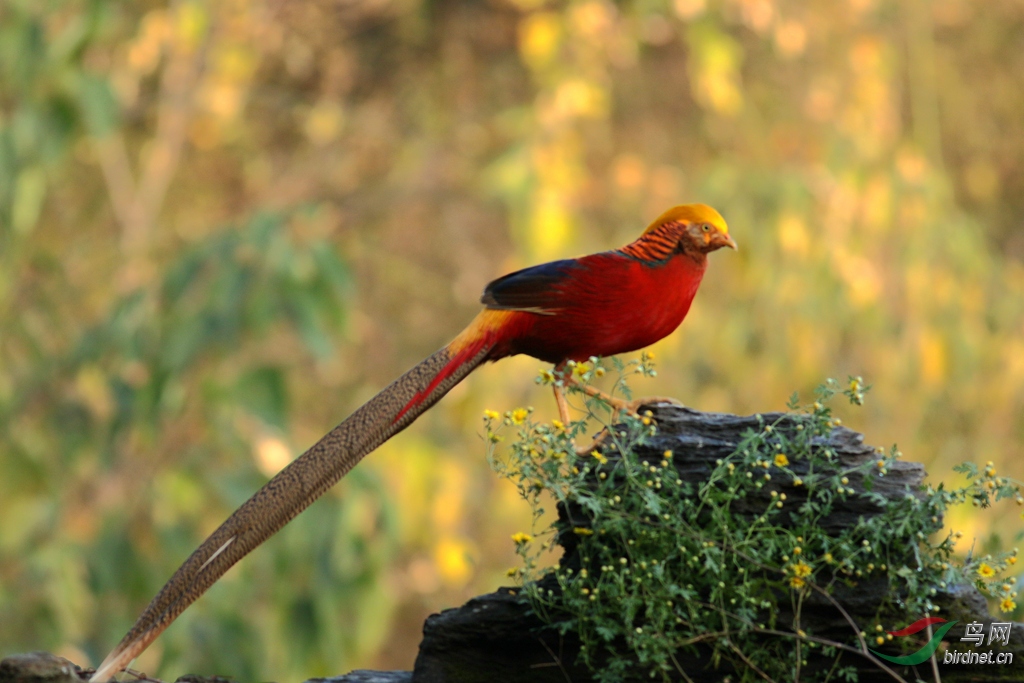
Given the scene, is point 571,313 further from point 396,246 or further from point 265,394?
point 396,246

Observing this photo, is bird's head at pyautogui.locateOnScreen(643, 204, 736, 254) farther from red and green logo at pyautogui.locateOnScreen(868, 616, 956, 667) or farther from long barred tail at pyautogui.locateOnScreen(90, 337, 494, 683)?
red and green logo at pyautogui.locateOnScreen(868, 616, 956, 667)

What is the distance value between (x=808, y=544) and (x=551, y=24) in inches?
220

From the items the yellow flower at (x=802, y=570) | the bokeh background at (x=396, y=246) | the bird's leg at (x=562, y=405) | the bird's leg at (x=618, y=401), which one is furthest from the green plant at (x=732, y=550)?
the bokeh background at (x=396, y=246)

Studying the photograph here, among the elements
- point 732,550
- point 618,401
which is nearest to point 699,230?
point 618,401

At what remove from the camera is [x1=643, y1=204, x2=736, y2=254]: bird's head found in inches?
A: 127

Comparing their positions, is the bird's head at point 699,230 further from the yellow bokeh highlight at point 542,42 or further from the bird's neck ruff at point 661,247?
the yellow bokeh highlight at point 542,42

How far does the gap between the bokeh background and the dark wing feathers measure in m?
2.17

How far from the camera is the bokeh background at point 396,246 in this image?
20.6 ft

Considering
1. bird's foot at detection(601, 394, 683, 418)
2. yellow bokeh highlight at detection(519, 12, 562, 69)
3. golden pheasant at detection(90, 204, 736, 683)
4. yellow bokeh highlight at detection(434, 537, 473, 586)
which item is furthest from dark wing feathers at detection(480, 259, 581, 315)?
yellow bokeh highlight at detection(519, 12, 562, 69)

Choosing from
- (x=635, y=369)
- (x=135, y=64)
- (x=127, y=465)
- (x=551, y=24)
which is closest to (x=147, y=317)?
(x=127, y=465)

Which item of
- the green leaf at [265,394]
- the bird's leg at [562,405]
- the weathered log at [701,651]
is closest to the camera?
the weathered log at [701,651]

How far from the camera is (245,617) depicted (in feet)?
22.0

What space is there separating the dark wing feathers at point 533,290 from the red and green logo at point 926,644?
3.65 ft

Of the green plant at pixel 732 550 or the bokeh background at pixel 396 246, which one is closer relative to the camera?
the green plant at pixel 732 550
